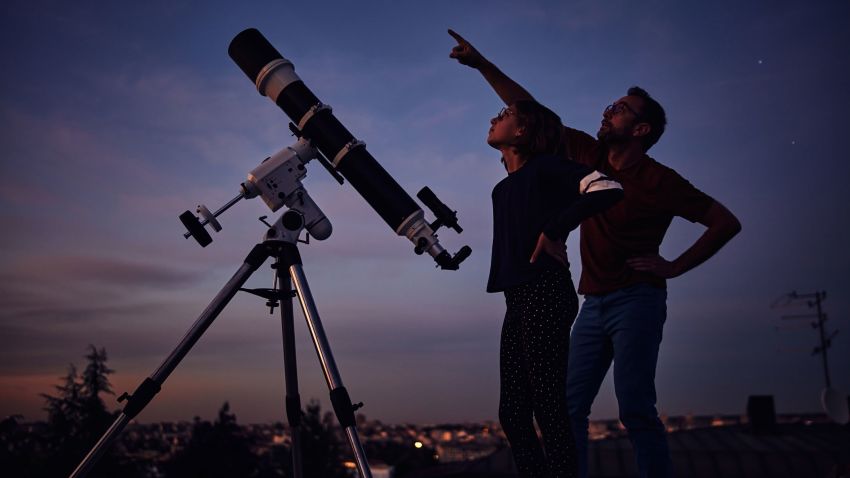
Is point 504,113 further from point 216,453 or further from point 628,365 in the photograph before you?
point 216,453

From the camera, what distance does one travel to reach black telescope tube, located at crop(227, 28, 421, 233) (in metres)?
3.79

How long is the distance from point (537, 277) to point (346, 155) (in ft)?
5.14

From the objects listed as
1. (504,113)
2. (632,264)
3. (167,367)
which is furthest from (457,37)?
(167,367)

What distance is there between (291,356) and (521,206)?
1.52 metres

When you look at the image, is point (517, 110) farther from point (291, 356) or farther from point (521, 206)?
point (291, 356)

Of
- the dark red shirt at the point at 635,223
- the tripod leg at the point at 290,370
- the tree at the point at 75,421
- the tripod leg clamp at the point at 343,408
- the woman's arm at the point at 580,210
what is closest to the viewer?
the woman's arm at the point at 580,210

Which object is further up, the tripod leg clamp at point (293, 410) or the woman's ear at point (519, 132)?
the woman's ear at point (519, 132)

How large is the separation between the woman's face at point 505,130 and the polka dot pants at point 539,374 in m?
0.66

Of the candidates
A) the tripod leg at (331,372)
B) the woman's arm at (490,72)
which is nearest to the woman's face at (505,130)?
the woman's arm at (490,72)

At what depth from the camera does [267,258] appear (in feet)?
11.2

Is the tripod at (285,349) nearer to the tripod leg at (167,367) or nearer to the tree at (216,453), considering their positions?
the tripod leg at (167,367)

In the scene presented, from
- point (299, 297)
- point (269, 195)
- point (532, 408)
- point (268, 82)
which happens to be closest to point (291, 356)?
point (299, 297)

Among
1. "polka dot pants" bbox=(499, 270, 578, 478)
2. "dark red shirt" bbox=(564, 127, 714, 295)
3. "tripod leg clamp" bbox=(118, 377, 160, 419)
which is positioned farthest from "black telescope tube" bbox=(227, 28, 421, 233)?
"tripod leg clamp" bbox=(118, 377, 160, 419)

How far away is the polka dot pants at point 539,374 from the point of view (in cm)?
260
